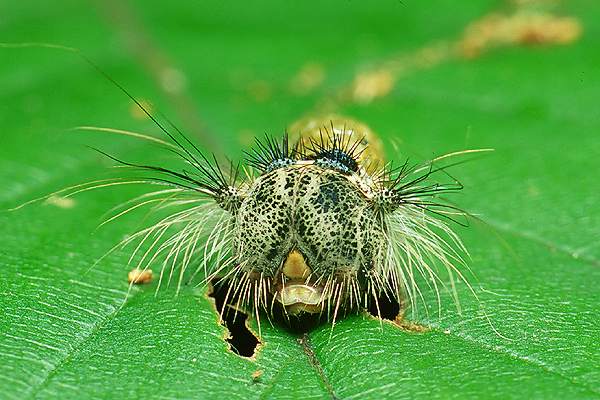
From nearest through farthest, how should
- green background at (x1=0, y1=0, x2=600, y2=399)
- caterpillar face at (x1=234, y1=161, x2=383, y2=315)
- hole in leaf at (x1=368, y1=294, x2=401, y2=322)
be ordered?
green background at (x1=0, y1=0, x2=600, y2=399), caterpillar face at (x1=234, y1=161, x2=383, y2=315), hole in leaf at (x1=368, y1=294, x2=401, y2=322)

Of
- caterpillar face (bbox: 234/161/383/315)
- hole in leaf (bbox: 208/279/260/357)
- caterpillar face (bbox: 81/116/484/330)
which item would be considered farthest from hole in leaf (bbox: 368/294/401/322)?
hole in leaf (bbox: 208/279/260/357)

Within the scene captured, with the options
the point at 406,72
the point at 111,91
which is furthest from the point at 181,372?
the point at 406,72

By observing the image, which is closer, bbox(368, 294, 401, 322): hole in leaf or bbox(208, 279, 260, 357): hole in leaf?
bbox(208, 279, 260, 357): hole in leaf

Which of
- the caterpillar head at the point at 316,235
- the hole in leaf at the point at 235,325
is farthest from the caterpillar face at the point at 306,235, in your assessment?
the hole in leaf at the point at 235,325

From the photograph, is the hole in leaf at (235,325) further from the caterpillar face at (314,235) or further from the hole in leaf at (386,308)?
the hole in leaf at (386,308)

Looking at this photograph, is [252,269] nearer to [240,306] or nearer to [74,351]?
[240,306]

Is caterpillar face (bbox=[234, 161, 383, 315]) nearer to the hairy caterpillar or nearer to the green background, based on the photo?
the hairy caterpillar
